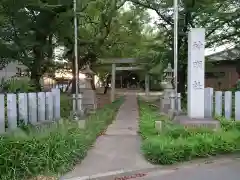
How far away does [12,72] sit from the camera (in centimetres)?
Answer: 2316

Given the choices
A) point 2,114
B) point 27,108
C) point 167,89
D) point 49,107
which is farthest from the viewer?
point 167,89

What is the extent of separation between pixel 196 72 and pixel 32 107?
5.15 m

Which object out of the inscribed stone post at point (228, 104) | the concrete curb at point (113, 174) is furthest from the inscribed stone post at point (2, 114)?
the inscribed stone post at point (228, 104)

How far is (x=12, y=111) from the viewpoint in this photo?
8.03 metres

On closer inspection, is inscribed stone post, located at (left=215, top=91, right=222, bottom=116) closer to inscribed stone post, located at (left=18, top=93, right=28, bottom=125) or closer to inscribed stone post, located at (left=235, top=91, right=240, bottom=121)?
inscribed stone post, located at (left=235, top=91, right=240, bottom=121)

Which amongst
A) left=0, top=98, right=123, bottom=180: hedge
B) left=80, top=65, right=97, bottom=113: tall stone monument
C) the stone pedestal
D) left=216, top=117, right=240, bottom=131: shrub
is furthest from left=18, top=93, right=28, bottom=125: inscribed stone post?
left=80, top=65, right=97, bottom=113: tall stone monument

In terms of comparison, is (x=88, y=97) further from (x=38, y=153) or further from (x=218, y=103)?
(x=38, y=153)

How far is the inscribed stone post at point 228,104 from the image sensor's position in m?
A: 11.3

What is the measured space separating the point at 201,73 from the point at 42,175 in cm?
633

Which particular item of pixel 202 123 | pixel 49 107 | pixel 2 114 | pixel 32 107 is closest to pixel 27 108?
pixel 32 107

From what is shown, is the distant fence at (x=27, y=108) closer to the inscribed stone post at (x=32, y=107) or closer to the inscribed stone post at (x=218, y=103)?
the inscribed stone post at (x=32, y=107)

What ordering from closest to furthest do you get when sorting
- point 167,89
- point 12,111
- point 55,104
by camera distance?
1. point 12,111
2. point 55,104
3. point 167,89

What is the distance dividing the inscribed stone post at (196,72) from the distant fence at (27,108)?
4293 millimetres

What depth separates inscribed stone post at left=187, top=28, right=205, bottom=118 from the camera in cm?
1041
